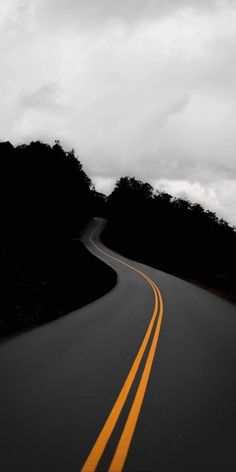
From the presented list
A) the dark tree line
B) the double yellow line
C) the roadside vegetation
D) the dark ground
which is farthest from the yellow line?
the dark tree line

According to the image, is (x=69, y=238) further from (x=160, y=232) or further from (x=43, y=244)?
(x=160, y=232)

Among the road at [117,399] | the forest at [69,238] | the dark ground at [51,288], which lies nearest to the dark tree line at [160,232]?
the forest at [69,238]

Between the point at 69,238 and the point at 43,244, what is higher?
the point at 69,238

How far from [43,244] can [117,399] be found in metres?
38.3

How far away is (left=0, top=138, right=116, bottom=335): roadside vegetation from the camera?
17.0 metres

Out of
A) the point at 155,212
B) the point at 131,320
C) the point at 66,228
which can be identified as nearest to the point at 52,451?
the point at 131,320

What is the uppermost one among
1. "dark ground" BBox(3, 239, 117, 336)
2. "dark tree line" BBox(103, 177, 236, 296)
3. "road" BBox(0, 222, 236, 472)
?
"dark tree line" BBox(103, 177, 236, 296)

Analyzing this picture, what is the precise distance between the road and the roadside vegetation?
339 centimetres

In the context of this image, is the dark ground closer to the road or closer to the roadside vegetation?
the roadside vegetation

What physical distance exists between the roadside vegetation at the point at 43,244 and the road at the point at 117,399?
339 cm

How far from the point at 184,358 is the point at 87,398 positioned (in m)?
3.11

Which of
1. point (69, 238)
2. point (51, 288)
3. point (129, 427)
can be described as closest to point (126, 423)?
point (129, 427)

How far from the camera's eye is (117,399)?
572 cm

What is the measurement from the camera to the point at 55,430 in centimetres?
463
